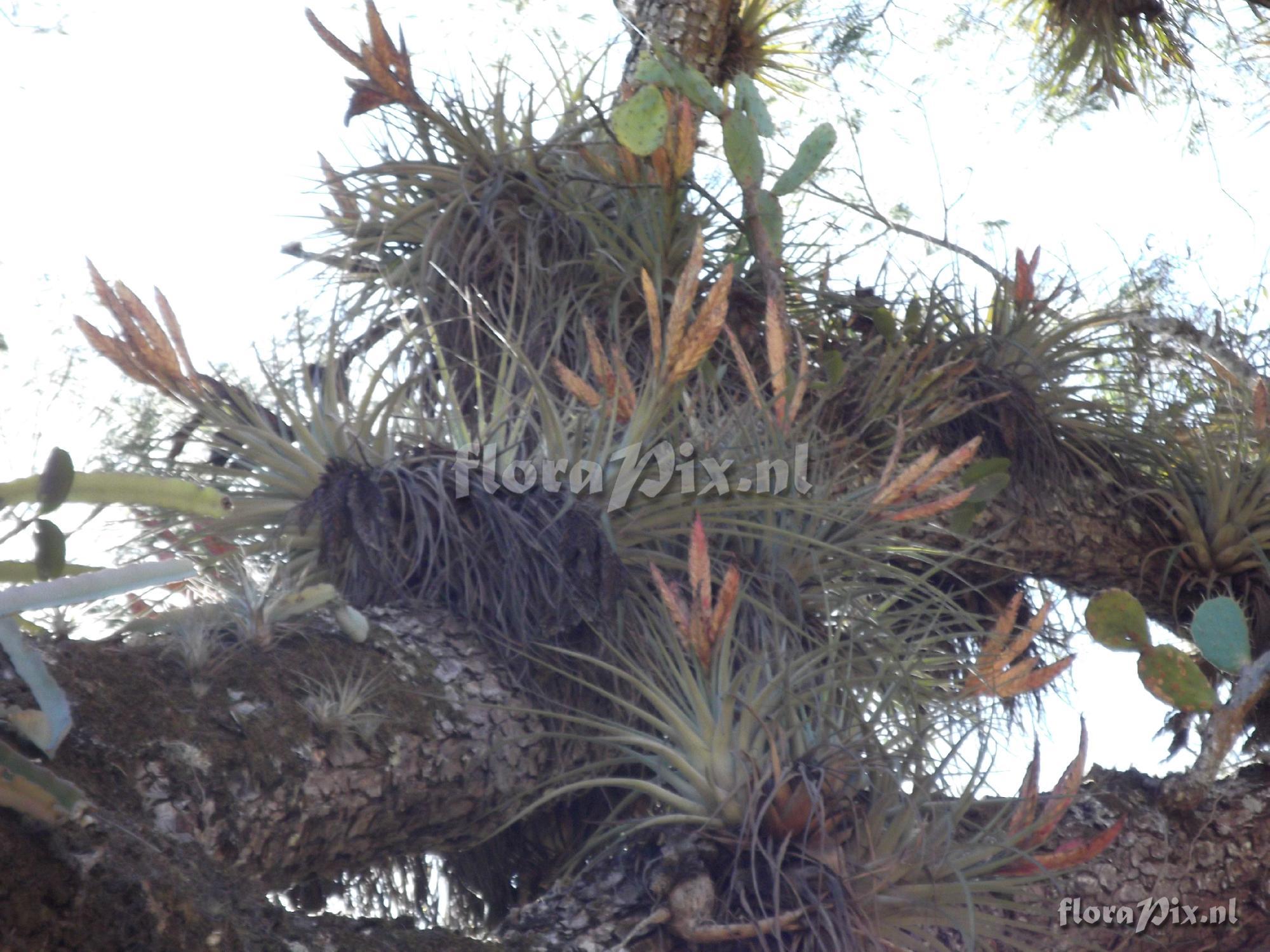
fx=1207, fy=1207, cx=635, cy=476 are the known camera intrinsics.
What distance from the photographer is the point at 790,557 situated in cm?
215

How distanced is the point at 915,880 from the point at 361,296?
1.80m

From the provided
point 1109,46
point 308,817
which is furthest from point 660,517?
point 1109,46

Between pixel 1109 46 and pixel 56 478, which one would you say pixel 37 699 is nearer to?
pixel 56 478

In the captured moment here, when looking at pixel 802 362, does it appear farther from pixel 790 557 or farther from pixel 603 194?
pixel 603 194

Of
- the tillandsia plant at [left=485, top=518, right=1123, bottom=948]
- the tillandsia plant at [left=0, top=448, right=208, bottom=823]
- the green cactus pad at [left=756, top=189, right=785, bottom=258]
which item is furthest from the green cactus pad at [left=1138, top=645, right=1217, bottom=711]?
the tillandsia plant at [left=0, top=448, right=208, bottom=823]

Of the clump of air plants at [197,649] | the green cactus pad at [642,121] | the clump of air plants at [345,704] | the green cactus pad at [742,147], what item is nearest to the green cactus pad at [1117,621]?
the green cactus pad at [742,147]

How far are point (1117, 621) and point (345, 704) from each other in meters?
1.58

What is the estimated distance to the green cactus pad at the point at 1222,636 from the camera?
234cm

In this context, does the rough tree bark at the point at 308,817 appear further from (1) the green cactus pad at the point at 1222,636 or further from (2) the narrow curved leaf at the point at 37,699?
(1) the green cactus pad at the point at 1222,636

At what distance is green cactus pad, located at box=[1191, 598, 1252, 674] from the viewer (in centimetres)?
234

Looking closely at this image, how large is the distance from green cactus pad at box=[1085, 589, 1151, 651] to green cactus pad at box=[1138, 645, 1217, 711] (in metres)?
0.07

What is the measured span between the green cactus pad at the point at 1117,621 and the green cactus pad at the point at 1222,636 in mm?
100

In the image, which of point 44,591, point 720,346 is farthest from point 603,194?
point 44,591

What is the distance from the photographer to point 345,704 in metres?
1.55
